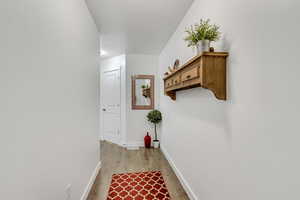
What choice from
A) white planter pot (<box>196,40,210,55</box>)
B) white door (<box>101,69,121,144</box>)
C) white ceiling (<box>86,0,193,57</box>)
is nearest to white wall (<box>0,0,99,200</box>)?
white ceiling (<box>86,0,193,57</box>)

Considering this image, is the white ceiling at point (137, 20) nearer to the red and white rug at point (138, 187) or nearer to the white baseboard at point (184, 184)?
the white baseboard at point (184, 184)

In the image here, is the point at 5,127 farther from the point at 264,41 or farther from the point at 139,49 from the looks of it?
the point at 139,49

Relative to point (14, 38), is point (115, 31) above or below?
→ above

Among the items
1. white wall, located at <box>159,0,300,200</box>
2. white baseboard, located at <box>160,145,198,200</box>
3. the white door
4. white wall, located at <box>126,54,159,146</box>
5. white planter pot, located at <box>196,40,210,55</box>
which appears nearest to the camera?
white wall, located at <box>159,0,300,200</box>

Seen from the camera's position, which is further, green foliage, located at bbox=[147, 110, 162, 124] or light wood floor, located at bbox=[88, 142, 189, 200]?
green foliage, located at bbox=[147, 110, 162, 124]

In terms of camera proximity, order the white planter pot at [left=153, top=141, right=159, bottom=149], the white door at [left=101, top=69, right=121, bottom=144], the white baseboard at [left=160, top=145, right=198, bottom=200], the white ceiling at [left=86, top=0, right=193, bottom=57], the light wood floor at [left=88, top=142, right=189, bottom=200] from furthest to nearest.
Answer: the white door at [left=101, top=69, right=121, bottom=144] < the white planter pot at [left=153, top=141, right=159, bottom=149] < the light wood floor at [left=88, top=142, right=189, bottom=200] < the white ceiling at [left=86, top=0, right=193, bottom=57] < the white baseboard at [left=160, top=145, right=198, bottom=200]

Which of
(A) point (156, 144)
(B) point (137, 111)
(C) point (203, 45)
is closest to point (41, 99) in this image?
(C) point (203, 45)

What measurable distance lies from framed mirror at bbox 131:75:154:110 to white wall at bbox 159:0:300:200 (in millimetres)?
2551

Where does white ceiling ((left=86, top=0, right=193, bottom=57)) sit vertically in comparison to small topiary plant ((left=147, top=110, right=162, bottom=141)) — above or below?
above

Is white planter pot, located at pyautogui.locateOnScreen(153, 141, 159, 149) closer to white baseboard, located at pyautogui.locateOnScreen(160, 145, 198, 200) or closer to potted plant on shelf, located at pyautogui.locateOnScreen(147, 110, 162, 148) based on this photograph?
potted plant on shelf, located at pyautogui.locateOnScreen(147, 110, 162, 148)

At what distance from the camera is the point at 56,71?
1244 millimetres

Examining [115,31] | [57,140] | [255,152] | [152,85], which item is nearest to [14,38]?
[57,140]

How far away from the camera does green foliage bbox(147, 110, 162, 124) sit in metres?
3.87

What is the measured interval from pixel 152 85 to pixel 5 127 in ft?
11.7
